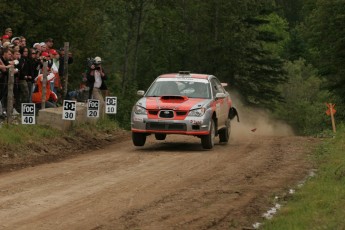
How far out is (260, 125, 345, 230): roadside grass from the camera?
10.2 meters

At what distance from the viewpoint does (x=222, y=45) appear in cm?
6919

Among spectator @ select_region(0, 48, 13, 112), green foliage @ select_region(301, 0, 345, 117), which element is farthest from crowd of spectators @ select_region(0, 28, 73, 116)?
green foliage @ select_region(301, 0, 345, 117)

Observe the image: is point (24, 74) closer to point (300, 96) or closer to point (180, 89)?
point (180, 89)

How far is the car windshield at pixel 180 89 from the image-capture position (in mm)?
20781

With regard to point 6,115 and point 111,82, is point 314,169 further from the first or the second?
point 111,82

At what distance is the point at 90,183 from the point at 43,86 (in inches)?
289

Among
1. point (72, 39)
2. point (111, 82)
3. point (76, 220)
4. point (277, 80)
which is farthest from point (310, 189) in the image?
point (277, 80)

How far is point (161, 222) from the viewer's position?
1062 cm

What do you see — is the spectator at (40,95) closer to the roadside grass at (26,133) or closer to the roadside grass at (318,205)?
the roadside grass at (26,133)

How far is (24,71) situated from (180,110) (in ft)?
14.0

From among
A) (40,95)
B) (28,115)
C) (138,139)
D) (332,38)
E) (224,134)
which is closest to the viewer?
(28,115)

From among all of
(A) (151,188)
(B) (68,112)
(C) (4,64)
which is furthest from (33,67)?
(A) (151,188)

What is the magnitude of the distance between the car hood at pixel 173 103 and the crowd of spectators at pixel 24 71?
3032 mm

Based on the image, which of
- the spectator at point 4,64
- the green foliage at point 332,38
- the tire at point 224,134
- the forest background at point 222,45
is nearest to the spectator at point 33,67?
the spectator at point 4,64
